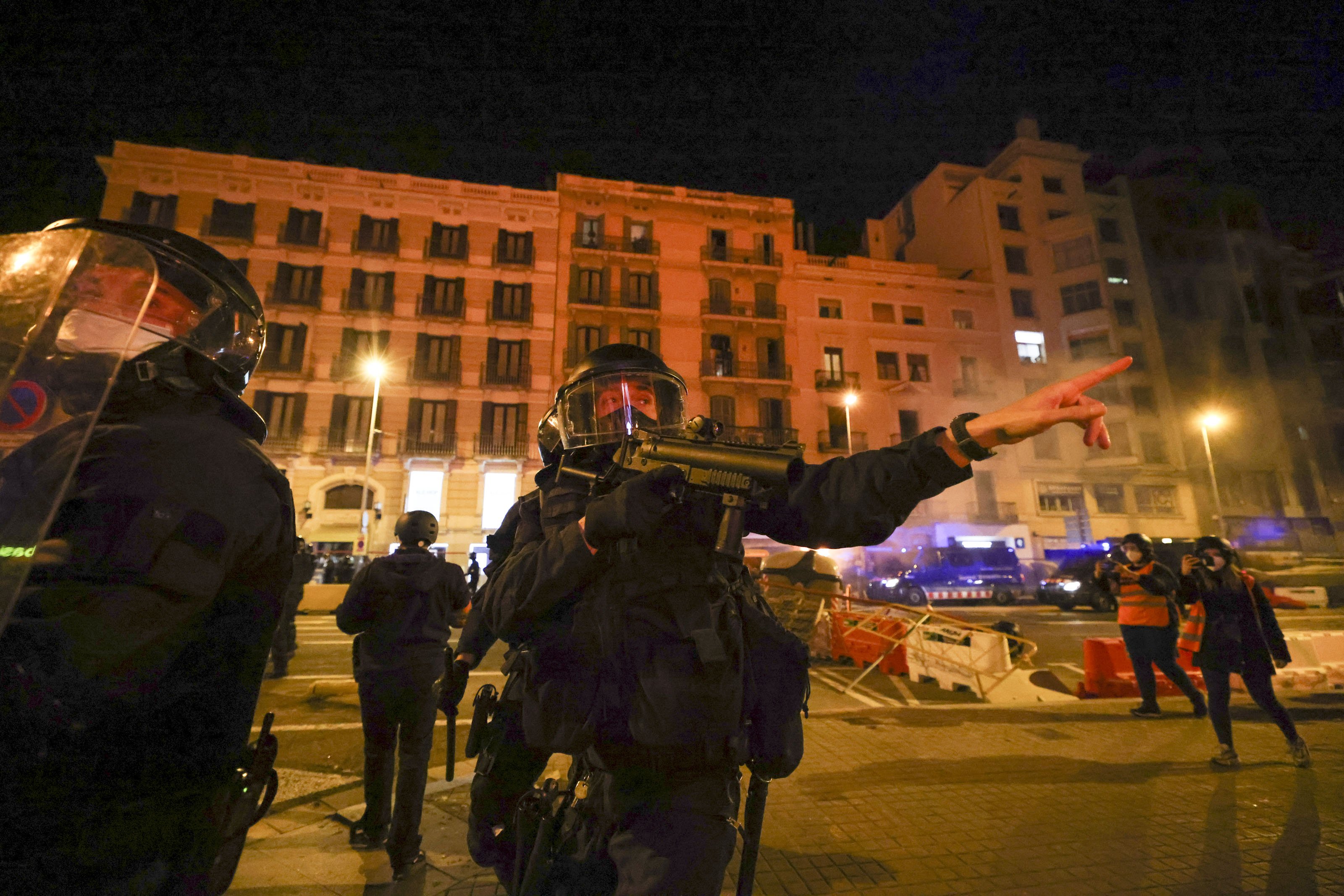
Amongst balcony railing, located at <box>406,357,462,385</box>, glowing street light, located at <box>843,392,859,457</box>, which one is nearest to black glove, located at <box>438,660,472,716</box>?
balcony railing, located at <box>406,357,462,385</box>

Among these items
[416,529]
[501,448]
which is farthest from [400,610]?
[501,448]

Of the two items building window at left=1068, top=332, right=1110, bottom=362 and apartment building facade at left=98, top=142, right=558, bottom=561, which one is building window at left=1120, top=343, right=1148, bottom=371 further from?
apartment building facade at left=98, top=142, right=558, bottom=561

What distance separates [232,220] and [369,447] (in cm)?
1219

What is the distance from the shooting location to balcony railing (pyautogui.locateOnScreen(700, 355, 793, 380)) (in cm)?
2708

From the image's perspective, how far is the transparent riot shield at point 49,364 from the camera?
3.72 feet

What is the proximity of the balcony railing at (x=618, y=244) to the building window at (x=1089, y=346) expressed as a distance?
21.8 metres

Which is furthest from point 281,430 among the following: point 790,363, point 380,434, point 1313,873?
point 1313,873

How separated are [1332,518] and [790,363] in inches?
1115

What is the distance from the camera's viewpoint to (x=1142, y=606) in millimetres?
5945

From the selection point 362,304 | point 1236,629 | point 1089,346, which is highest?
point 1089,346

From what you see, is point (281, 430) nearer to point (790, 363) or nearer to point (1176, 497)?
point (790, 363)

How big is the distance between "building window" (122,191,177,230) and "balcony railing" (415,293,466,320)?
366 inches

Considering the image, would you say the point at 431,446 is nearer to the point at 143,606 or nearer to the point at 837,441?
the point at 837,441

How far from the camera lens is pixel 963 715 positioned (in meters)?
5.77
